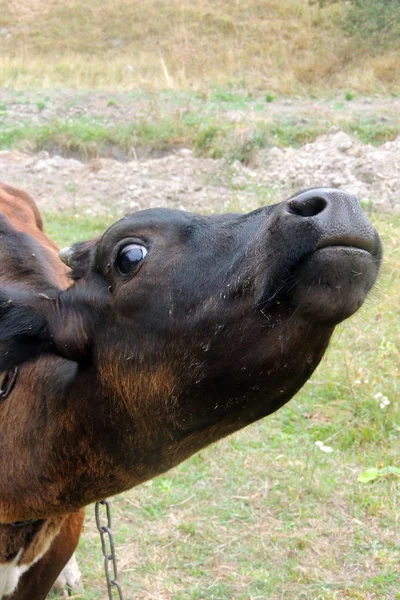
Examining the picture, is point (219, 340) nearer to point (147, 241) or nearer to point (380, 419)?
point (147, 241)

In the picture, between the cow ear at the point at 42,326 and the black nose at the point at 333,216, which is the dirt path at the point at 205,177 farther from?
the black nose at the point at 333,216

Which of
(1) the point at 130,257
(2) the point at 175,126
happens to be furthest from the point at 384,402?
(2) the point at 175,126

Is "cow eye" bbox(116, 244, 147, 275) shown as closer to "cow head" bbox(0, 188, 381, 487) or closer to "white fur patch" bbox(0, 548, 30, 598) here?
"cow head" bbox(0, 188, 381, 487)

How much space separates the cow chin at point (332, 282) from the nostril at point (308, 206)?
10 centimetres

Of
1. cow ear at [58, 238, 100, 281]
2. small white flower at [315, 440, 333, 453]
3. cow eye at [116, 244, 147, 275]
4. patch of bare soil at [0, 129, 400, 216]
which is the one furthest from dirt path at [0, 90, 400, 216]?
cow eye at [116, 244, 147, 275]

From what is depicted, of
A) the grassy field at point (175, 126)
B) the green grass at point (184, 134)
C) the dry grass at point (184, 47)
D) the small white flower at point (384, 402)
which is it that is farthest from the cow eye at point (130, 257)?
the dry grass at point (184, 47)

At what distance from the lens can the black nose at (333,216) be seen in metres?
1.80

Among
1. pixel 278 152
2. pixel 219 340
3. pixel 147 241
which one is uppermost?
pixel 147 241

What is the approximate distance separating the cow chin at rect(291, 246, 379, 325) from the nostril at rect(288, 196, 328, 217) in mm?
104

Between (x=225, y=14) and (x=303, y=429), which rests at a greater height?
(x=303, y=429)

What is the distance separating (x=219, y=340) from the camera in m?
2.09

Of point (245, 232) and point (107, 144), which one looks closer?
point (245, 232)

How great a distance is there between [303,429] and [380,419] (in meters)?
0.58

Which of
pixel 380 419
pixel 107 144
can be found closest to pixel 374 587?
pixel 380 419
